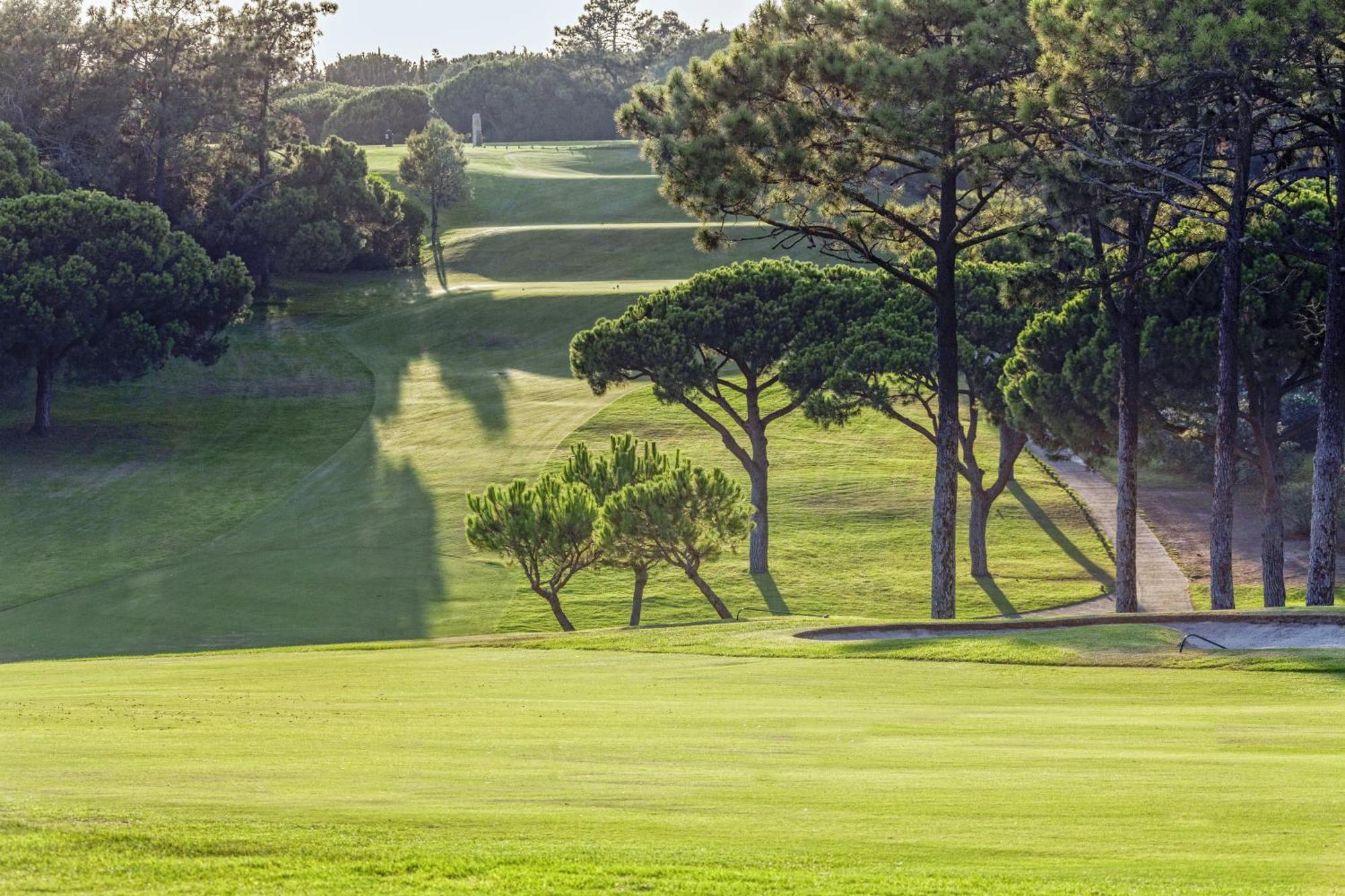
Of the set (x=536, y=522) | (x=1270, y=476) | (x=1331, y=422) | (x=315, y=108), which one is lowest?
(x=536, y=522)

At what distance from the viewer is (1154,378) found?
43.8 metres

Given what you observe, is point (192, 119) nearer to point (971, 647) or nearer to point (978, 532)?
point (978, 532)

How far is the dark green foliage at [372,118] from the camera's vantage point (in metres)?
168

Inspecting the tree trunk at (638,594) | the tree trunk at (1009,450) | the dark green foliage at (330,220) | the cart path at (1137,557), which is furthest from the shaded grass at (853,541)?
the dark green foliage at (330,220)

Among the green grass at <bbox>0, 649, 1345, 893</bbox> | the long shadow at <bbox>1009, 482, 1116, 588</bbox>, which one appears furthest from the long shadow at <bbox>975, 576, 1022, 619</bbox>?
the green grass at <bbox>0, 649, 1345, 893</bbox>

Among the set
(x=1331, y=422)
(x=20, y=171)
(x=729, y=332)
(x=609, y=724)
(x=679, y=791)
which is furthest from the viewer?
(x=20, y=171)

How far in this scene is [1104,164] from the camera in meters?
34.9

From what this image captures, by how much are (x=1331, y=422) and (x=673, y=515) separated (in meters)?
17.5

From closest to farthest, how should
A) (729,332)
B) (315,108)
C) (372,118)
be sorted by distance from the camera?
(729,332) < (372,118) < (315,108)

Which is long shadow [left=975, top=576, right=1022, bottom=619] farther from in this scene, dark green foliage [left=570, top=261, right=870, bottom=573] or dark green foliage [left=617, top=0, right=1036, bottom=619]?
dark green foliage [left=617, top=0, right=1036, bottom=619]

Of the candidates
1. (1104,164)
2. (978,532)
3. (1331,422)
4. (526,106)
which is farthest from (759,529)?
(526,106)

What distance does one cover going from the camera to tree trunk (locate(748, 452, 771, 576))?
2247 inches

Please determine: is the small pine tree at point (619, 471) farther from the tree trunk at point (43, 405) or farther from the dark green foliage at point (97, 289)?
the tree trunk at point (43, 405)

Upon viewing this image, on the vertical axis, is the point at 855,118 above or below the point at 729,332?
above
